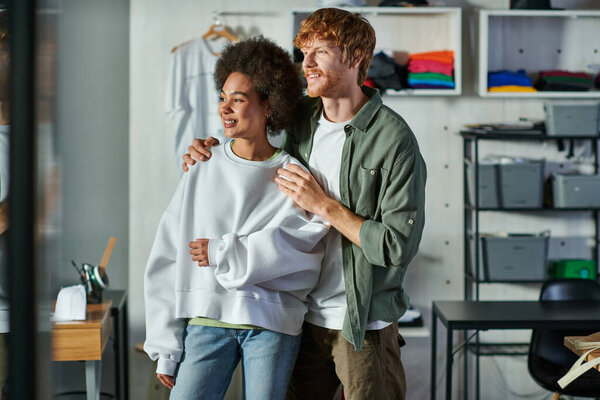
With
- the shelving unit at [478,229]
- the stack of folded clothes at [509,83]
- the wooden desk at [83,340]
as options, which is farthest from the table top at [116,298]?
the stack of folded clothes at [509,83]

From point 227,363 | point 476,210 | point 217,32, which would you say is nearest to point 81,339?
point 227,363

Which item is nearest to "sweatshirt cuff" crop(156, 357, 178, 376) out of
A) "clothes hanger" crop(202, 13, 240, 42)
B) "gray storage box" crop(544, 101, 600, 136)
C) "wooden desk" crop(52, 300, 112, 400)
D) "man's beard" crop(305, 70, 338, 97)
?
"man's beard" crop(305, 70, 338, 97)

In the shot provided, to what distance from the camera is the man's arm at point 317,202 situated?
1.55 m

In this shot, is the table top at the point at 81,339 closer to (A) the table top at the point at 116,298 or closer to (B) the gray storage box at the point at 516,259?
(A) the table top at the point at 116,298

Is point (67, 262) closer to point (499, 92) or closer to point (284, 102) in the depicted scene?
point (284, 102)

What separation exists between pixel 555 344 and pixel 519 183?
913 mm

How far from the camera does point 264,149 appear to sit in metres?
1.65

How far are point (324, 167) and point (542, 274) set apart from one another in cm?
236

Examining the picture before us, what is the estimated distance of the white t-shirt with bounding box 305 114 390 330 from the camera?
5.33ft

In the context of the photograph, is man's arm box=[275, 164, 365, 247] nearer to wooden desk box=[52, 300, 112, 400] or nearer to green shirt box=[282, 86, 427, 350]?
green shirt box=[282, 86, 427, 350]

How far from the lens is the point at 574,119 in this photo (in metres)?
3.55

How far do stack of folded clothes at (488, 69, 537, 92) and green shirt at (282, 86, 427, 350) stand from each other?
2.16 meters

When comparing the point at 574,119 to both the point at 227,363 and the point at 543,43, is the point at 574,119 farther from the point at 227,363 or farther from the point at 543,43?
the point at 227,363

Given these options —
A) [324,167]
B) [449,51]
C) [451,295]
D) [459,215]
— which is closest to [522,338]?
[451,295]
